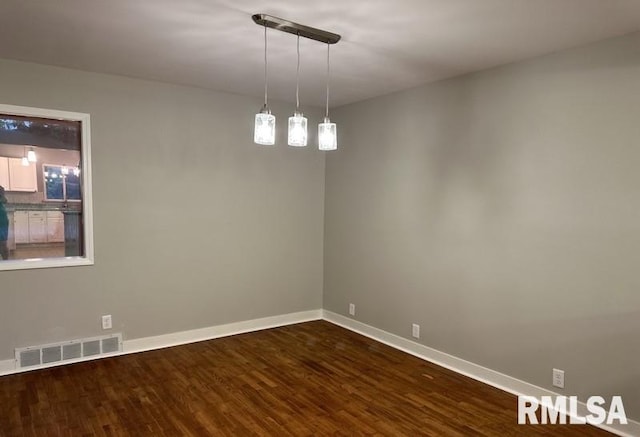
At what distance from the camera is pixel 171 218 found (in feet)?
13.4

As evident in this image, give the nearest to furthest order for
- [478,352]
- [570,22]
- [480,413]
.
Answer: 1. [570,22]
2. [480,413]
3. [478,352]

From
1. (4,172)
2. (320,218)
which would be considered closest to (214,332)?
(320,218)

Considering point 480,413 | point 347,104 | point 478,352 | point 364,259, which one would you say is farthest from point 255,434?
point 347,104

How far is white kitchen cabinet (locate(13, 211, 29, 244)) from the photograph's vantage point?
3.53 meters

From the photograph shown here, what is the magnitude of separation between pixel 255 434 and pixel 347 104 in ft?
11.2

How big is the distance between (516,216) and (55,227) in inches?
151

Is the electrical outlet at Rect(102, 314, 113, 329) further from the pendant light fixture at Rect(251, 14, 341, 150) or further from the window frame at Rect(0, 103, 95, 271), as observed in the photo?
the pendant light fixture at Rect(251, 14, 341, 150)

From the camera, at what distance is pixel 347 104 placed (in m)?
4.70

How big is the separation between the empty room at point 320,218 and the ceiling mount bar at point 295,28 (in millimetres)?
19

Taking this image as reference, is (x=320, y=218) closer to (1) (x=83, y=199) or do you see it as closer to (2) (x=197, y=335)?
(2) (x=197, y=335)

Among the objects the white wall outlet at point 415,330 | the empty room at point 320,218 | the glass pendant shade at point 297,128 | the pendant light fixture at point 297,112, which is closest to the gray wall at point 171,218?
the empty room at point 320,218

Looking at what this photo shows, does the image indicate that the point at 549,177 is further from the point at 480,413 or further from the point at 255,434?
the point at 255,434

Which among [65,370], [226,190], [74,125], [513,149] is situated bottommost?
[65,370]

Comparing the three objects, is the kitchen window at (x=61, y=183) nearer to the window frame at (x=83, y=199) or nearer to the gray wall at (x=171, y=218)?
the window frame at (x=83, y=199)
